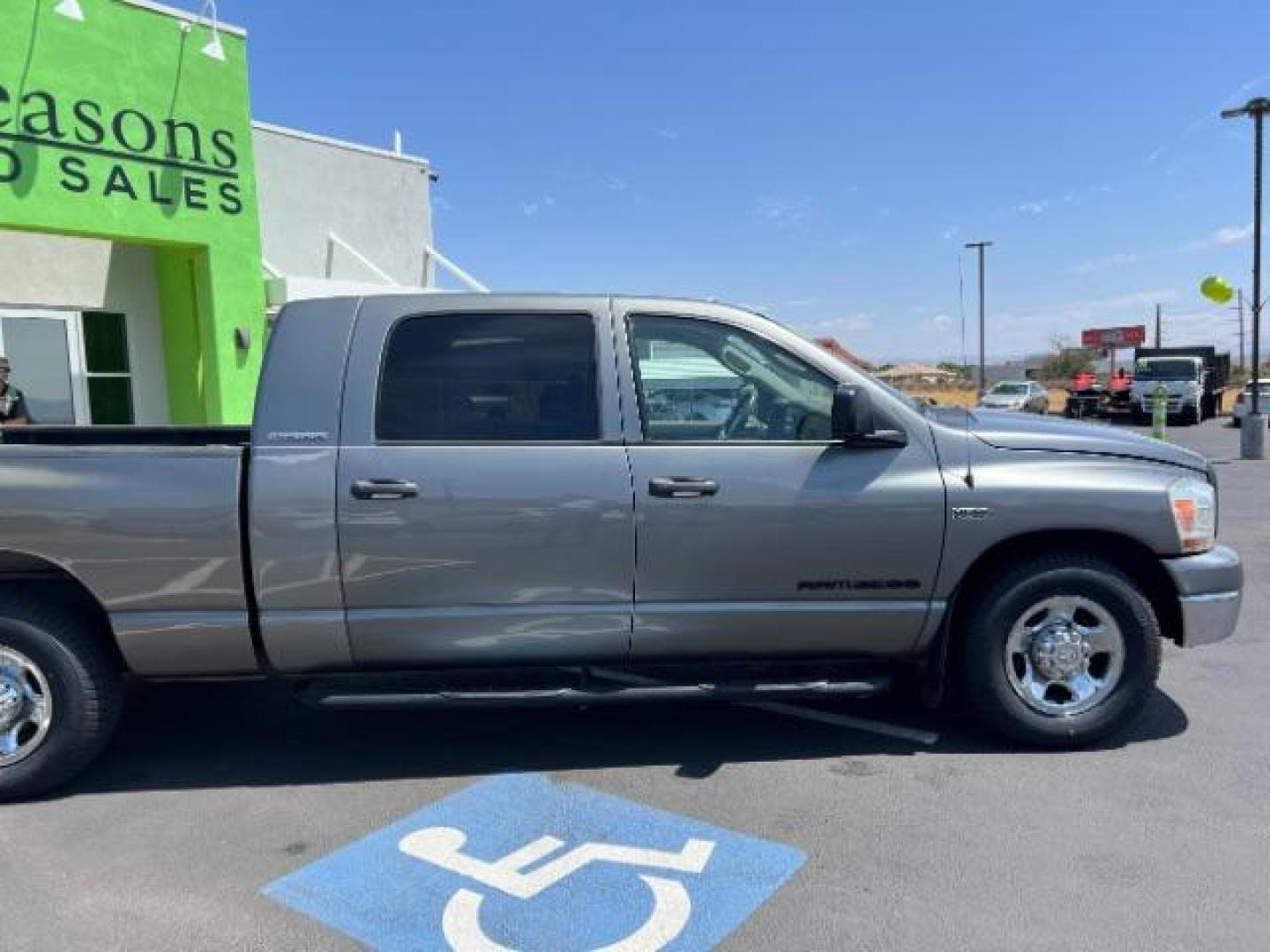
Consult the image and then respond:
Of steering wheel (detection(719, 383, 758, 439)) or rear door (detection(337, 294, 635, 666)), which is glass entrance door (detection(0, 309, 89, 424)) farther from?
steering wheel (detection(719, 383, 758, 439))

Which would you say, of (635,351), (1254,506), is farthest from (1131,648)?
(1254,506)

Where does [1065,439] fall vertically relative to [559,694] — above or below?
above

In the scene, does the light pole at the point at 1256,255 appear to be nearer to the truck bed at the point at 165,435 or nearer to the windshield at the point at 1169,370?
the windshield at the point at 1169,370

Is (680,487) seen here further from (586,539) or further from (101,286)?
(101,286)

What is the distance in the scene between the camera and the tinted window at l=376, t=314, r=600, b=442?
363 cm

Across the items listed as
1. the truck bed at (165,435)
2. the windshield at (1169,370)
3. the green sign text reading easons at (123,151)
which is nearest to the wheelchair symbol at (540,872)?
the truck bed at (165,435)

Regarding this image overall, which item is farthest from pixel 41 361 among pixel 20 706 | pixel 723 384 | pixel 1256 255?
pixel 1256 255

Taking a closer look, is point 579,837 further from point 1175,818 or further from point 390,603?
point 1175,818

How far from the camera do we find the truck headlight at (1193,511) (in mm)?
3820

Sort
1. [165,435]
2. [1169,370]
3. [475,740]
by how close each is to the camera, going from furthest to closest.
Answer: [1169,370]
[165,435]
[475,740]

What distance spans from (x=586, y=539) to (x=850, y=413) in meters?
1.13

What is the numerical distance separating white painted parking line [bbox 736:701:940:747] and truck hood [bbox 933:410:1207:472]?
52.6 inches

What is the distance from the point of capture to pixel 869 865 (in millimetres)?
3055

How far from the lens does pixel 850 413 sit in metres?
3.56
